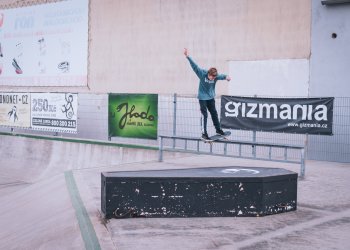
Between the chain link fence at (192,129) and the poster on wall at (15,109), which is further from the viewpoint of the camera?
the poster on wall at (15,109)

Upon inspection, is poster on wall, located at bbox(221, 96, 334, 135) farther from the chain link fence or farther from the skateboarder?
the skateboarder

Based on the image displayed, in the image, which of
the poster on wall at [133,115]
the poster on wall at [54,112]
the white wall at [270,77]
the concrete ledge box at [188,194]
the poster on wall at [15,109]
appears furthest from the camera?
the poster on wall at [15,109]

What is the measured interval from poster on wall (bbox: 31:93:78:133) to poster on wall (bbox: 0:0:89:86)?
3.21 m

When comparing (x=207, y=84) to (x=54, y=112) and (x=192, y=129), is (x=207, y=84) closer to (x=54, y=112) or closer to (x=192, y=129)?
(x=192, y=129)

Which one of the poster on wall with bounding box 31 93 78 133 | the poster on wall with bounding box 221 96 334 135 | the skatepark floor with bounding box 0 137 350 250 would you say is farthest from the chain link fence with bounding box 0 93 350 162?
the skatepark floor with bounding box 0 137 350 250

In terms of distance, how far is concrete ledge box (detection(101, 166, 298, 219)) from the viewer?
314 inches

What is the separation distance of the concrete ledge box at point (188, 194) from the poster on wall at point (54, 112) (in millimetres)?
12420

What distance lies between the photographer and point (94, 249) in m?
6.38

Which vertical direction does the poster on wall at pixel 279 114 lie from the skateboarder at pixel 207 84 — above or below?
below

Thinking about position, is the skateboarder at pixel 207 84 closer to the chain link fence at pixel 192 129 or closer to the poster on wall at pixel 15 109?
the chain link fence at pixel 192 129

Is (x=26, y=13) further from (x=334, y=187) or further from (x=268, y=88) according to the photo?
(x=334, y=187)

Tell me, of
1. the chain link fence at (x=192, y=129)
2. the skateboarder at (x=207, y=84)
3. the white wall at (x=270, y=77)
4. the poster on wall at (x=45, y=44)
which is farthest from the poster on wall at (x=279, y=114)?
the poster on wall at (x=45, y=44)

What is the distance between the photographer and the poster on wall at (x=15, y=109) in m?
22.2

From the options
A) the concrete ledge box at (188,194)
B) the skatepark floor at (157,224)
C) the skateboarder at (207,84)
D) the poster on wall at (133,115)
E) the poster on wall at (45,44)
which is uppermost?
the poster on wall at (45,44)
